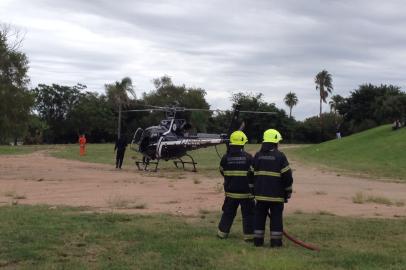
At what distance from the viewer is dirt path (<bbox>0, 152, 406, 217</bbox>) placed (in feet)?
46.8

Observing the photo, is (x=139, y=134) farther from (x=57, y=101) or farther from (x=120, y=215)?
(x=57, y=101)

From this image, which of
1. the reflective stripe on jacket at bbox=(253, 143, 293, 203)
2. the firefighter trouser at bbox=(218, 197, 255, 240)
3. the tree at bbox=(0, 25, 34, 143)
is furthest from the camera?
the tree at bbox=(0, 25, 34, 143)

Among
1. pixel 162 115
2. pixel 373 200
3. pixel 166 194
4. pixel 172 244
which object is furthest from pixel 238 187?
pixel 162 115

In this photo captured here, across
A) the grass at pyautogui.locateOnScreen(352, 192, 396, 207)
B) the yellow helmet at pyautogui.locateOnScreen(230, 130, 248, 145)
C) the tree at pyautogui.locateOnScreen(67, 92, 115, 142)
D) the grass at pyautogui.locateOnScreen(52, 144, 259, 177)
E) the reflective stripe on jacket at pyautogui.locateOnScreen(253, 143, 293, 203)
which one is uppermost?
the tree at pyautogui.locateOnScreen(67, 92, 115, 142)

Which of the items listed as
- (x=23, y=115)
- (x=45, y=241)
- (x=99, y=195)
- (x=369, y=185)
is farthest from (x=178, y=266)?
(x=23, y=115)

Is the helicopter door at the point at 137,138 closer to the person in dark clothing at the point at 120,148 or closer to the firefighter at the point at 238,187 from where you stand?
the person in dark clothing at the point at 120,148

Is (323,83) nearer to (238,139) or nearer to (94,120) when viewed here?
(94,120)

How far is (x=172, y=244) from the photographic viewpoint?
873 centimetres

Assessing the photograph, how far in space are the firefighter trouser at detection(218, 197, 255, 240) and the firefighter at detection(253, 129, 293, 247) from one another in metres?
0.32

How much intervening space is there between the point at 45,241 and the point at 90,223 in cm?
196

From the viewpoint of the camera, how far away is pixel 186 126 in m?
31.1

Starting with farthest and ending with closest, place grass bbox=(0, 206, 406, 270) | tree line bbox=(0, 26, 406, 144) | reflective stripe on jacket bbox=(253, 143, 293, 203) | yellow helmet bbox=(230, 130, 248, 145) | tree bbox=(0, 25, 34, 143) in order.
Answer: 1. tree line bbox=(0, 26, 406, 144)
2. tree bbox=(0, 25, 34, 143)
3. yellow helmet bbox=(230, 130, 248, 145)
4. reflective stripe on jacket bbox=(253, 143, 293, 203)
5. grass bbox=(0, 206, 406, 270)

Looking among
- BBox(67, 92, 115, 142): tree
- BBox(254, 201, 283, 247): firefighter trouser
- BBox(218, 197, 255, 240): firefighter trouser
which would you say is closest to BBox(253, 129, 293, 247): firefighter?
BBox(254, 201, 283, 247): firefighter trouser

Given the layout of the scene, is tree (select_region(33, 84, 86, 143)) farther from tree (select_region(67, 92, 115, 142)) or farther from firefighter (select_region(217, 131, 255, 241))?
firefighter (select_region(217, 131, 255, 241))
